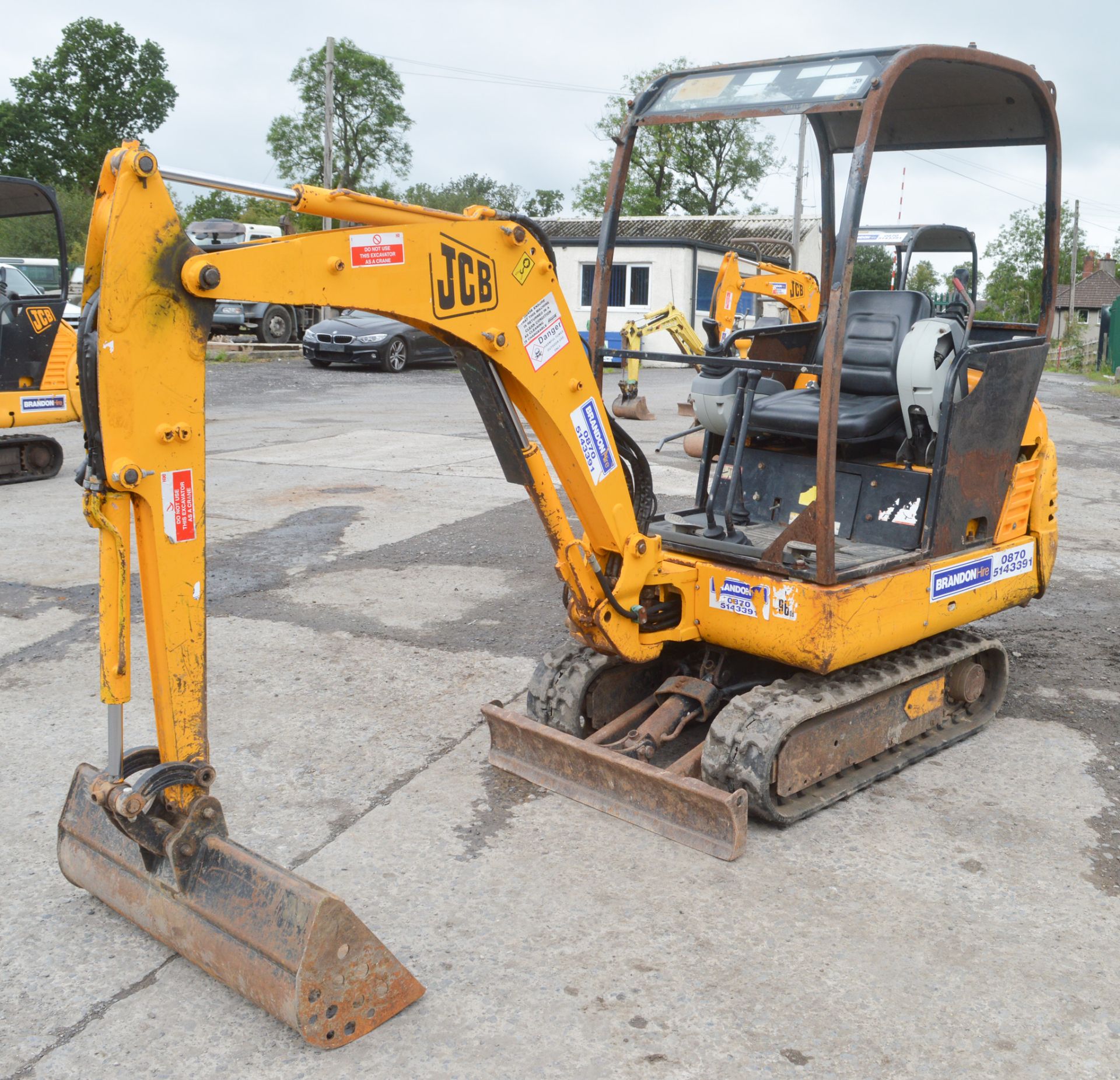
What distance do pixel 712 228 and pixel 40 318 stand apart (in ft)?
117

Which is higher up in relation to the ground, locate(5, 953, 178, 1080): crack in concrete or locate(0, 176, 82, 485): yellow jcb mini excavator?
locate(0, 176, 82, 485): yellow jcb mini excavator

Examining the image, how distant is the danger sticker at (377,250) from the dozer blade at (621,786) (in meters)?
1.98

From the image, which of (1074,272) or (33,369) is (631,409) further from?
(1074,272)

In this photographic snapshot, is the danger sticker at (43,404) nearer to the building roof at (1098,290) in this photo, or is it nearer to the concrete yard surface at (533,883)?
the concrete yard surface at (533,883)

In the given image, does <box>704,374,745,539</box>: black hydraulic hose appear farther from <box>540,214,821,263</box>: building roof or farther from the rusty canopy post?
<box>540,214,821,263</box>: building roof

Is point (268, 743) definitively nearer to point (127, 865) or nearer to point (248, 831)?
point (248, 831)

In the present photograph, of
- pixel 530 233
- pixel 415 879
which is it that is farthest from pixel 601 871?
pixel 530 233

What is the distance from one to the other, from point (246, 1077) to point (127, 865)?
88 centimetres

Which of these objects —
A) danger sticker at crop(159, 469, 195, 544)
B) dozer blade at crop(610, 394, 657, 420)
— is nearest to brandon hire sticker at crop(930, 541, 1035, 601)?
danger sticker at crop(159, 469, 195, 544)

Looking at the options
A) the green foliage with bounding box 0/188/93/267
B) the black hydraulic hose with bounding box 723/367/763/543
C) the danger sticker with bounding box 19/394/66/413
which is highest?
the green foliage with bounding box 0/188/93/267

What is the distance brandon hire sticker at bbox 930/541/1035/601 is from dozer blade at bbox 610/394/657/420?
1198 centimetres

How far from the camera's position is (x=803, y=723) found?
4332 millimetres

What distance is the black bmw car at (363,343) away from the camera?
23844 mm

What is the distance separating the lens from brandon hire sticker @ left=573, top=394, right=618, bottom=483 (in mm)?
4227
